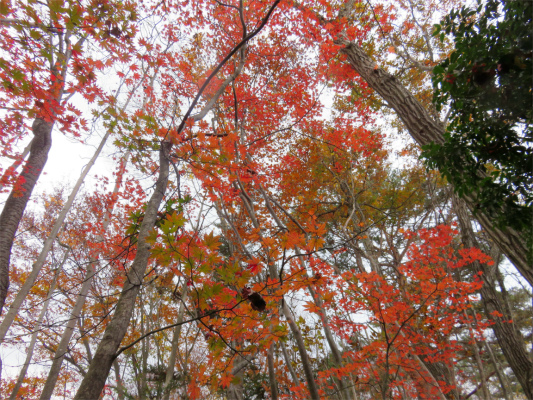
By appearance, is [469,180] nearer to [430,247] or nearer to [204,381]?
[430,247]

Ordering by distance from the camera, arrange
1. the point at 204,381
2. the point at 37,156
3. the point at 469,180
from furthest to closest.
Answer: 1. the point at 204,381
2. the point at 37,156
3. the point at 469,180

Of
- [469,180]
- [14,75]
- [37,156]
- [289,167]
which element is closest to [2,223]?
[37,156]

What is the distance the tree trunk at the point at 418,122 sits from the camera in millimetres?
1890

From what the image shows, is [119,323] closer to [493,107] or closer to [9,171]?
[493,107]

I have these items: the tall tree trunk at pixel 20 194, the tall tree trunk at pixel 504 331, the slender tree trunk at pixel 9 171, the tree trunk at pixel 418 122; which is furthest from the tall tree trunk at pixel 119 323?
the tall tree trunk at pixel 504 331

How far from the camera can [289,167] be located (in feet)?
28.0

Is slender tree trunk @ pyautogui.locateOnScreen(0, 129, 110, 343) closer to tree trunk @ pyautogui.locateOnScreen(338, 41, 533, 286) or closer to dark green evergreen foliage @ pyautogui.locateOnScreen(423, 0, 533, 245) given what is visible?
dark green evergreen foliage @ pyautogui.locateOnScreen(423, 0, 533, 245)

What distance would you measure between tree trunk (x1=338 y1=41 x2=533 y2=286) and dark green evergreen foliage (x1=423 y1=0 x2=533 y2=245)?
1.06 ft

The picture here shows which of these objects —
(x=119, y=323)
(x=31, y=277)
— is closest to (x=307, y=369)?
(x=119, y=323)

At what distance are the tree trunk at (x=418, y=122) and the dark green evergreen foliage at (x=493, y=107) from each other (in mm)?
324

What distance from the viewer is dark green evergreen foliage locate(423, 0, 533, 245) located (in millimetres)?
1503

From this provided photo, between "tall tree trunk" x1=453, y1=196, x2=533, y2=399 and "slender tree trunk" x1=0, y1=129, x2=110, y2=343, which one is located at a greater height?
"slender tree trunk" x1=0, y1=129, x2=110, y2=343

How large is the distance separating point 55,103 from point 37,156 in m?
0.93

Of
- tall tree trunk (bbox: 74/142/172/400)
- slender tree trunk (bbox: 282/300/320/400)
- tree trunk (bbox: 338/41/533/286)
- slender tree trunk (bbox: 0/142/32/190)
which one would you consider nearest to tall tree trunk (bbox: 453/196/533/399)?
tree trunk (bbox: 338/41/533/286)
